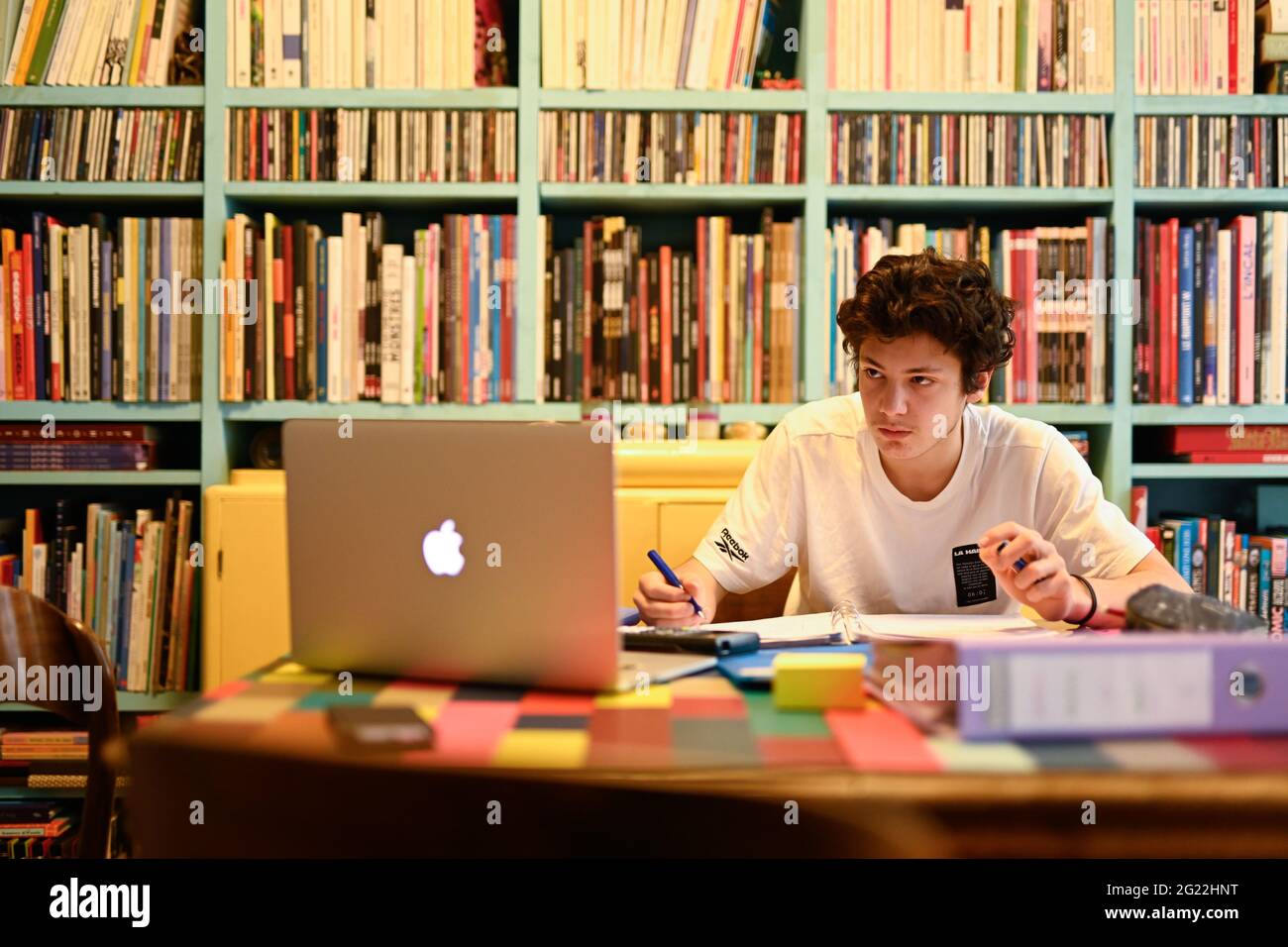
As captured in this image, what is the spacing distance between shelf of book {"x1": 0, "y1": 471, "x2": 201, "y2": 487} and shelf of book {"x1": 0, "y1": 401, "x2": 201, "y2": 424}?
0.12m

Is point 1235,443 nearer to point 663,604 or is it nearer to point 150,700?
point 663,604

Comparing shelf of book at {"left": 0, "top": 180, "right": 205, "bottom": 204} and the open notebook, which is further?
shelf of book at {"left": 0, "top": 180, "right": 205, "bottom": 204}

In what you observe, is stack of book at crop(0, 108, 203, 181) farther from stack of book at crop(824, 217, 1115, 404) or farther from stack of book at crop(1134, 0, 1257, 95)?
stack of book at crop(1134, 0, 1257, 95)

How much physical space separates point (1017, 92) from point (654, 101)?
32.6 inches

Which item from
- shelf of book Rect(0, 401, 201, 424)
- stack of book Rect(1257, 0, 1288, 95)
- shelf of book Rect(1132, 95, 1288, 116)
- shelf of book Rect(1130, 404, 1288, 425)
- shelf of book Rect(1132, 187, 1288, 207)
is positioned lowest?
shelf of book Rect(1130, 404, 1288, 425)

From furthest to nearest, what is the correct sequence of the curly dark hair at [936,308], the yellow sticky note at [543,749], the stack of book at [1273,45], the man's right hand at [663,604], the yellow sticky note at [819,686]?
1. the stack of book at [1273,45]
2. the curly dark hair at [936,308]
3. the man's right hand at [663,604]
4. the yellow sticky note at [819,686]
5. the yellow sticky note at [543,749]

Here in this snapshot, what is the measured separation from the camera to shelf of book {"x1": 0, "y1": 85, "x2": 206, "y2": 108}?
2.47 meters

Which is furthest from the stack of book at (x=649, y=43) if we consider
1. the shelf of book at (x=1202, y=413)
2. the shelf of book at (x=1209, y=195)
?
the shelf of book at (x=1202, y=413)

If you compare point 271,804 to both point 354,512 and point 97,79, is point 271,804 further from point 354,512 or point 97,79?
point 97,79

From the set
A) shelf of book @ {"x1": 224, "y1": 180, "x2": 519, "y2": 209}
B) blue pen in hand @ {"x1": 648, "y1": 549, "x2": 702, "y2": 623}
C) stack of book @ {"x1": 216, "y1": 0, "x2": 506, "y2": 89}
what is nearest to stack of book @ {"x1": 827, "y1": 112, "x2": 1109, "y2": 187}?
shelf of book @ {"x1": 224, "y1": 180, "x2": 519, "y2": 209}

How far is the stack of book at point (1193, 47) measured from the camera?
2.50m

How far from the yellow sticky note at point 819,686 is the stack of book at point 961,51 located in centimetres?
190

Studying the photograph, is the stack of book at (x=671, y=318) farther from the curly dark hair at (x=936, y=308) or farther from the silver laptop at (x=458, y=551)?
the silver laptop at (x=458, y=551)

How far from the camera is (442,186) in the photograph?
249 cm
